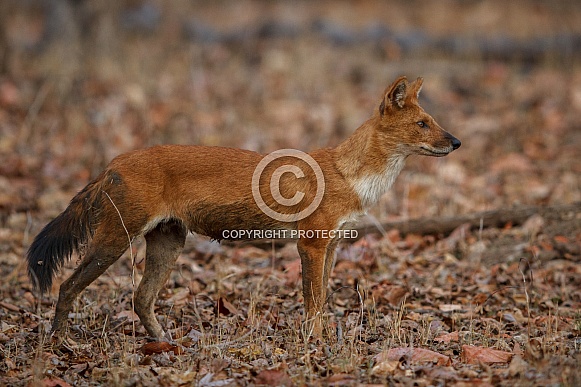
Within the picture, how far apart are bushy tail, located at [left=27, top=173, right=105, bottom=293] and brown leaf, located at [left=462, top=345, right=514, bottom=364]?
287 cm

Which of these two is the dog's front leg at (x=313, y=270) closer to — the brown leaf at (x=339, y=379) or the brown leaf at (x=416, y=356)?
the brown leaf at (x=416, y=356)

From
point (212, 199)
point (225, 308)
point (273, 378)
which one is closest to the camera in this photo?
point (273, 378)

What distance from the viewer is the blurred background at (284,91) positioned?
10164 mm

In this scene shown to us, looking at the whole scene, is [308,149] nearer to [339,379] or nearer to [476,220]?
[476,220]

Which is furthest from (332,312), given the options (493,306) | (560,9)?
(560,9)

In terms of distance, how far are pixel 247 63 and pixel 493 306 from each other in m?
9.65

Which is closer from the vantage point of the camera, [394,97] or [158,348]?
[158,348]

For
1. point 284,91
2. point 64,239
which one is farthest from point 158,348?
point 284,91

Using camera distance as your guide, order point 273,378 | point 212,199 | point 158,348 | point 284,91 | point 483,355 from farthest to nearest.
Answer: point 284,91 < point 212,199 < point 158,348 < point 483,355 < point 273,378

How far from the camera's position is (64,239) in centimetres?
589

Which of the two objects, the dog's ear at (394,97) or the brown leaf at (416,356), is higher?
the dog's ear at (394,97)

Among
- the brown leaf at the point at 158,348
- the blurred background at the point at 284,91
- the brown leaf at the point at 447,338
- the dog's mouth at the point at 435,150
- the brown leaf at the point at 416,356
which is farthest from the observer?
the blurred background at the point at 284,91

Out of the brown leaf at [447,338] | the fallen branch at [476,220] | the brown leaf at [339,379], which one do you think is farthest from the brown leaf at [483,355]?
the fallen branch at [476,220]

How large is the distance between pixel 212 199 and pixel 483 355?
226cm
